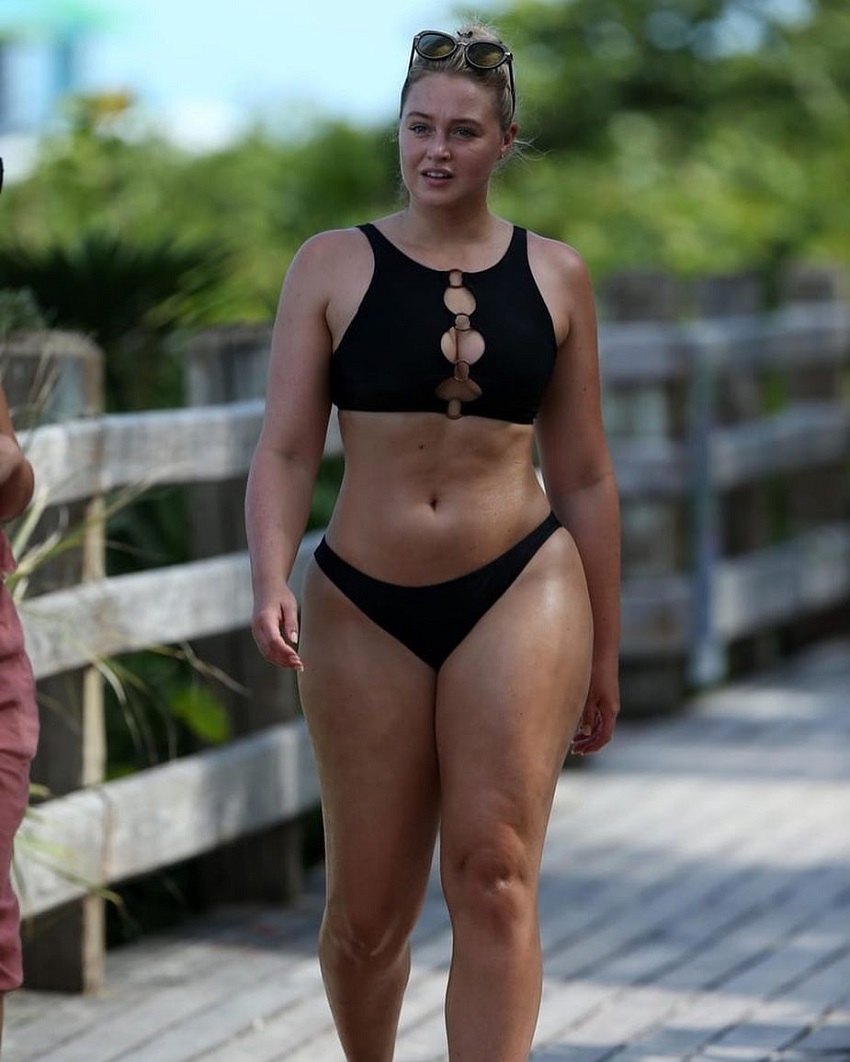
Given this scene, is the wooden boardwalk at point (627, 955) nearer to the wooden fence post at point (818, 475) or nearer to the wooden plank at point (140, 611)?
the wooden plank at point (140, 611)

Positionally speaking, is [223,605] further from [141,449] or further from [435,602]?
[435,602]

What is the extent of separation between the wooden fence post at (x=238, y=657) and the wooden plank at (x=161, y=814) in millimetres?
89

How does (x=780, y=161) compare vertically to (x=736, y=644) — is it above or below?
above

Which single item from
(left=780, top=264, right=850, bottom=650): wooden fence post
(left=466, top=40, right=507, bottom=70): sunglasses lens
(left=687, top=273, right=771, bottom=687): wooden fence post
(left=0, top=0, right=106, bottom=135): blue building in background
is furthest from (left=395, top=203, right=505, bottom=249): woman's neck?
(left=0, top=0, right=106, bottom=135): blue building in background

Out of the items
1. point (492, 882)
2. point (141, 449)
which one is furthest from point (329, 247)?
point (141, 449)

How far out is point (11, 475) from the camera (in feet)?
12.2

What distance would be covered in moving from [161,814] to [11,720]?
1.96 m

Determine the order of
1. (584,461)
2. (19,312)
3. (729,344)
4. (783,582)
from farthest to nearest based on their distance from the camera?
(783,582)
(729,344)
(19,312)
(584,461)

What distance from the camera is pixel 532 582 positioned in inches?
159

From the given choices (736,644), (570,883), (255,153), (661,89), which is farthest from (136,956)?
(661,89)

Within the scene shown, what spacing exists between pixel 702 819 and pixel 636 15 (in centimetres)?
1596

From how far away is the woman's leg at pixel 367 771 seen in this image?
13.2 ft

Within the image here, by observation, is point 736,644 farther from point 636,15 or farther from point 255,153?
point 636,15

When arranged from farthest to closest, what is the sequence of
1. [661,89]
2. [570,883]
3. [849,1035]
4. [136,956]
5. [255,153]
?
[661,89] → [255,153] → [570,883] → [136,956] → [849,1035]
